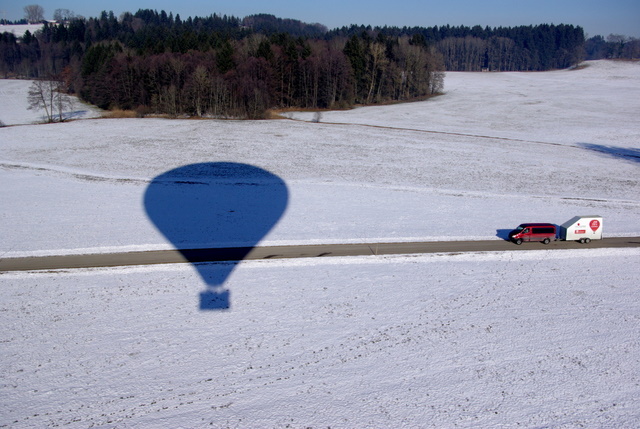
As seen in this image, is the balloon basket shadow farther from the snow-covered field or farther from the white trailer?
the white trailer

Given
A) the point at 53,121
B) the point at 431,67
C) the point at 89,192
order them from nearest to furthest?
the point at 89,192, the point at 53,121, the point at 431,67

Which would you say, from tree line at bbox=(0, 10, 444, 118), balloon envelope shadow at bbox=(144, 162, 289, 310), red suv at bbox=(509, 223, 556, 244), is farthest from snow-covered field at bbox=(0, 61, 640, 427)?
tree line at bbox=(0, 10, 444, 118)

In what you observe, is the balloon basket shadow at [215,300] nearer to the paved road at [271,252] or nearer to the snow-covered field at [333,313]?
the snow-covered field at [333,313]

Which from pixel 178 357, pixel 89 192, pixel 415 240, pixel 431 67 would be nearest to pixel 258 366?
pixel 178 357

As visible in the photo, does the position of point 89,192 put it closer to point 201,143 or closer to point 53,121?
point 201,143

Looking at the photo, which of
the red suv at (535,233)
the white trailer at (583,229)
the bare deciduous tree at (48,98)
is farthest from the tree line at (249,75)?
the white trailer at (583,229)

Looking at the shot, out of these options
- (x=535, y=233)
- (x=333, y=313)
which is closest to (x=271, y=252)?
(x=333, y=313)
